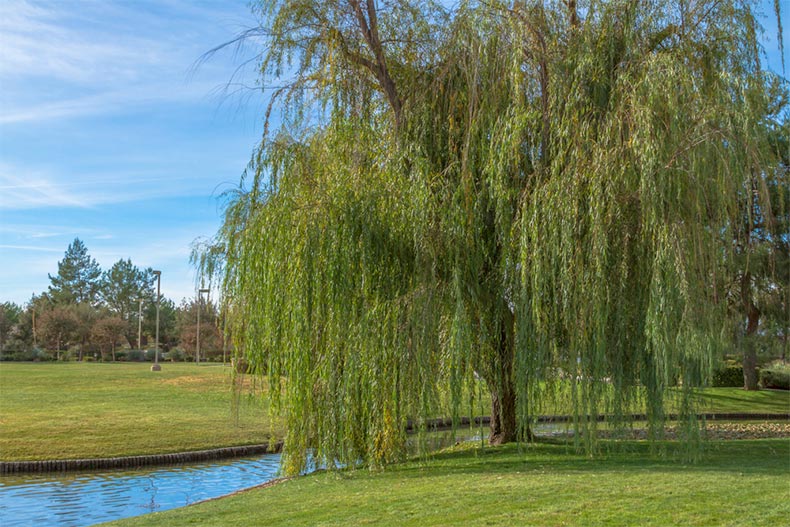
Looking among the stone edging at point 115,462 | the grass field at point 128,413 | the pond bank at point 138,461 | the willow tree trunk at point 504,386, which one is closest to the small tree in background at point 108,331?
the grass field at point 128,413

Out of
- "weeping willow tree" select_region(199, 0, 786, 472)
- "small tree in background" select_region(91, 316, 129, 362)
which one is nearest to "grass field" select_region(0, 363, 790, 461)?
"weeping willow tree" select_region(199, 0, 786, 472)

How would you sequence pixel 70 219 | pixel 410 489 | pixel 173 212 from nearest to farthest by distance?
pixel 410 489, pixel 173 212, pixel 70 219

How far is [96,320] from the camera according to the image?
45.7m

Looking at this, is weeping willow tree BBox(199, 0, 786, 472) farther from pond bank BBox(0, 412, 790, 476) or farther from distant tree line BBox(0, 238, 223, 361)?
distant tree line BBox(0, 238, 223, 361)

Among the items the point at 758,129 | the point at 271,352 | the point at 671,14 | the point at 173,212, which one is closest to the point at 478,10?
the point at 671,14

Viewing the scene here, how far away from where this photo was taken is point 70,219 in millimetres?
17641

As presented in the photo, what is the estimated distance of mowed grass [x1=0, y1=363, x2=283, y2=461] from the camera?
39.3 ft

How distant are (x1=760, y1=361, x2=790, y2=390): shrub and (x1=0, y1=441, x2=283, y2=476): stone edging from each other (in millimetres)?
20008

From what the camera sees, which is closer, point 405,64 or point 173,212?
point 405,64

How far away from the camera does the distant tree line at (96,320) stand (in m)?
42.4

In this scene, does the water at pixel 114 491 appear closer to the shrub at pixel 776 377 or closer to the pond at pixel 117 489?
the pond at pixel 117 489

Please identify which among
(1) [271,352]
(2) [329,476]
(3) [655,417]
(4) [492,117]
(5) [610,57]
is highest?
(5) [610,57]

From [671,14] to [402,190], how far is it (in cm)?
401

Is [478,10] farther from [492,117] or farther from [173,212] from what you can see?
[173,212]
